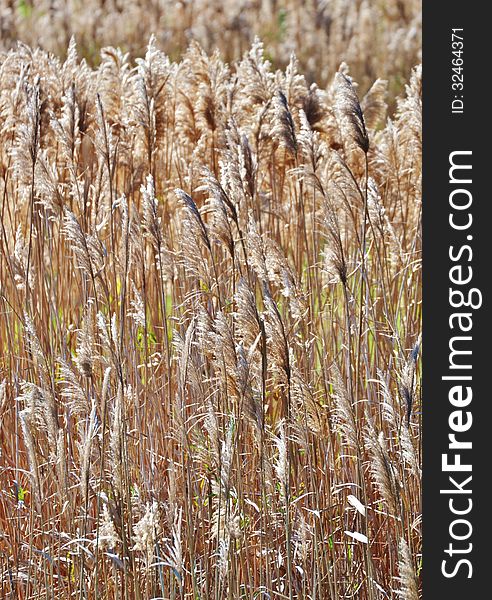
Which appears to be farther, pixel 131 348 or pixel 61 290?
pixel 61 290

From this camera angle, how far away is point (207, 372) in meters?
2.69

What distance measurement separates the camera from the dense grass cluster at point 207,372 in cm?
205

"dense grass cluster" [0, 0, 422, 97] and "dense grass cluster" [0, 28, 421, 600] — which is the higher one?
"dense grass cluster" [0, 0, 422, 97]

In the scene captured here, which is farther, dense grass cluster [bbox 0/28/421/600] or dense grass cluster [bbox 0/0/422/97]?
dense grass cluster [bbox 0/0/422/97]

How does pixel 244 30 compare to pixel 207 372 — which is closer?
pixel 207 372

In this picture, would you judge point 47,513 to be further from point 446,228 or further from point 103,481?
point 446,228

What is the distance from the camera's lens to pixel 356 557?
2529 mm

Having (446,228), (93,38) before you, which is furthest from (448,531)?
(93,38)

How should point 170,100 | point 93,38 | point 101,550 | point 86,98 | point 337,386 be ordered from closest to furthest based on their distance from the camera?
point 337,386
point 101,550
point 86,98
point 170,100
point 93,38

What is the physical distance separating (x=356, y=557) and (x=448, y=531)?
39cm

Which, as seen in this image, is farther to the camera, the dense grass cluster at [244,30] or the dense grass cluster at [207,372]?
the dense grass cluster at [244,30]

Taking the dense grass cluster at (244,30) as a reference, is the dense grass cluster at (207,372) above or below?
below

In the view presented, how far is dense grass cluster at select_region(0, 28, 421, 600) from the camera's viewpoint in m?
2.05

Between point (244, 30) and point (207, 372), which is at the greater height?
point (244, 30)
